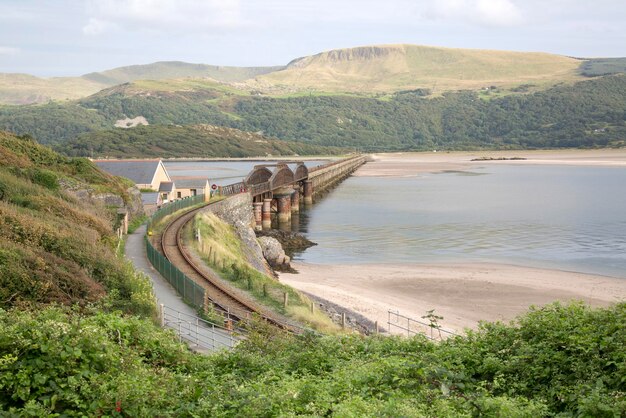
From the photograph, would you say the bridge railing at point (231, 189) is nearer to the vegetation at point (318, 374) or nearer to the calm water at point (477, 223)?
the calm water at point (477, 223)

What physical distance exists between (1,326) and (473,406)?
24.1ft

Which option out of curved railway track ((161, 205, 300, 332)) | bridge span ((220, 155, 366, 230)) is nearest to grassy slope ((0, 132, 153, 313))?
curved railway track ((161, 205, 300, 332))

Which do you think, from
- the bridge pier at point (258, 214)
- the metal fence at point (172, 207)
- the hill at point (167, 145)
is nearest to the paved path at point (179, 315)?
the metal fence at point (172, 207)

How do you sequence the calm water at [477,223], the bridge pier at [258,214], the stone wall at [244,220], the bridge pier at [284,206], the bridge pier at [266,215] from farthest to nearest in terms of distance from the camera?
the bridge pier at [284,206], the bridge pier at [266,215], the bridge pier at [258,214], the calm water at [477,223], the stone wall at [244,220]

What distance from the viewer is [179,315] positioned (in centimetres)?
1938

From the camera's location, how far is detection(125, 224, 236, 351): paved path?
1655cm

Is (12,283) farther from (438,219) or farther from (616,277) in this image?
(438,219)

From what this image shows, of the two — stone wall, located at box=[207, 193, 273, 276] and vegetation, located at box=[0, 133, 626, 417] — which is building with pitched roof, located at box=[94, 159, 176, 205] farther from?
vegetation, located at box=[0, 133, 626, 417]

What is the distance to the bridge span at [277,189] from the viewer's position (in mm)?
59250

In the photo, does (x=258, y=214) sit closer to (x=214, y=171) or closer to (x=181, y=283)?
(x=181, y=283)

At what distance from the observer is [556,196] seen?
7781 cm

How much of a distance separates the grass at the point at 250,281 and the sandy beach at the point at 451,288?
337cm

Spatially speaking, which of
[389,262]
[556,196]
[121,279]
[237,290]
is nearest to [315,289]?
[237,290]

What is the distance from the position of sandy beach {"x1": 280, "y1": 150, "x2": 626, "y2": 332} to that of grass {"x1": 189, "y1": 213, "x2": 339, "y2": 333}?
133 inches
